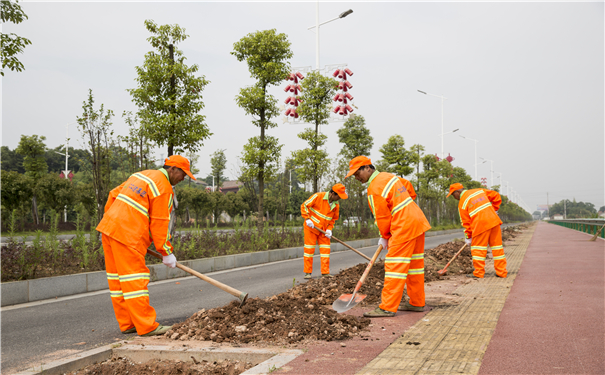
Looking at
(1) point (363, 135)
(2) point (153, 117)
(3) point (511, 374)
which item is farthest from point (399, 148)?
(3) point (511, 374)

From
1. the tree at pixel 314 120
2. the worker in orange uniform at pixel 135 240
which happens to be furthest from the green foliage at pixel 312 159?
the worker in orange uniform at pixel 135 240

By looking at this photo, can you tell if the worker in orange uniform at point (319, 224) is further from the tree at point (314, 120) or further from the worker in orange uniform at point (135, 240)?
the tree at point (314, 120)

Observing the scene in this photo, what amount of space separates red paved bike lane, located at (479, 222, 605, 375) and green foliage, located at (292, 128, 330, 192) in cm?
1000

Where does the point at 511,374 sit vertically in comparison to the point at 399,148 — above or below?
below

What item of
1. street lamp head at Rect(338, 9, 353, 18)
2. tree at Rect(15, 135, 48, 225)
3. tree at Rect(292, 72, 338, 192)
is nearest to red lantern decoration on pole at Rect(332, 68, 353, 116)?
tree at Rect(292, 72, 338, 192)

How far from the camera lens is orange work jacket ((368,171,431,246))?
499 cm

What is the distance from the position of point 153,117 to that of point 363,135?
1704 centimetres

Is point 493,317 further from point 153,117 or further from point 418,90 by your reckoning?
point 418,90

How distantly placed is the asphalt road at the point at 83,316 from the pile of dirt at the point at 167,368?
33.1 inches

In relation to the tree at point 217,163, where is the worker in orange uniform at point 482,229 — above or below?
below

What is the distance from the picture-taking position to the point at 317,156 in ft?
55.7

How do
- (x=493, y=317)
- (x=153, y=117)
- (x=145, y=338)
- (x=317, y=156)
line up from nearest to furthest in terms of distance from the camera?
(x=145, y=338), (x=493, y=317), (x=153, y=117), (x=317, y=156)

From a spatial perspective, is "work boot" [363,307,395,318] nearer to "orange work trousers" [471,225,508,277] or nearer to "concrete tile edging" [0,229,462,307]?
"orange work trousers" [471,225,508,277]

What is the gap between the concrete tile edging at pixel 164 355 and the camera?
331cm
